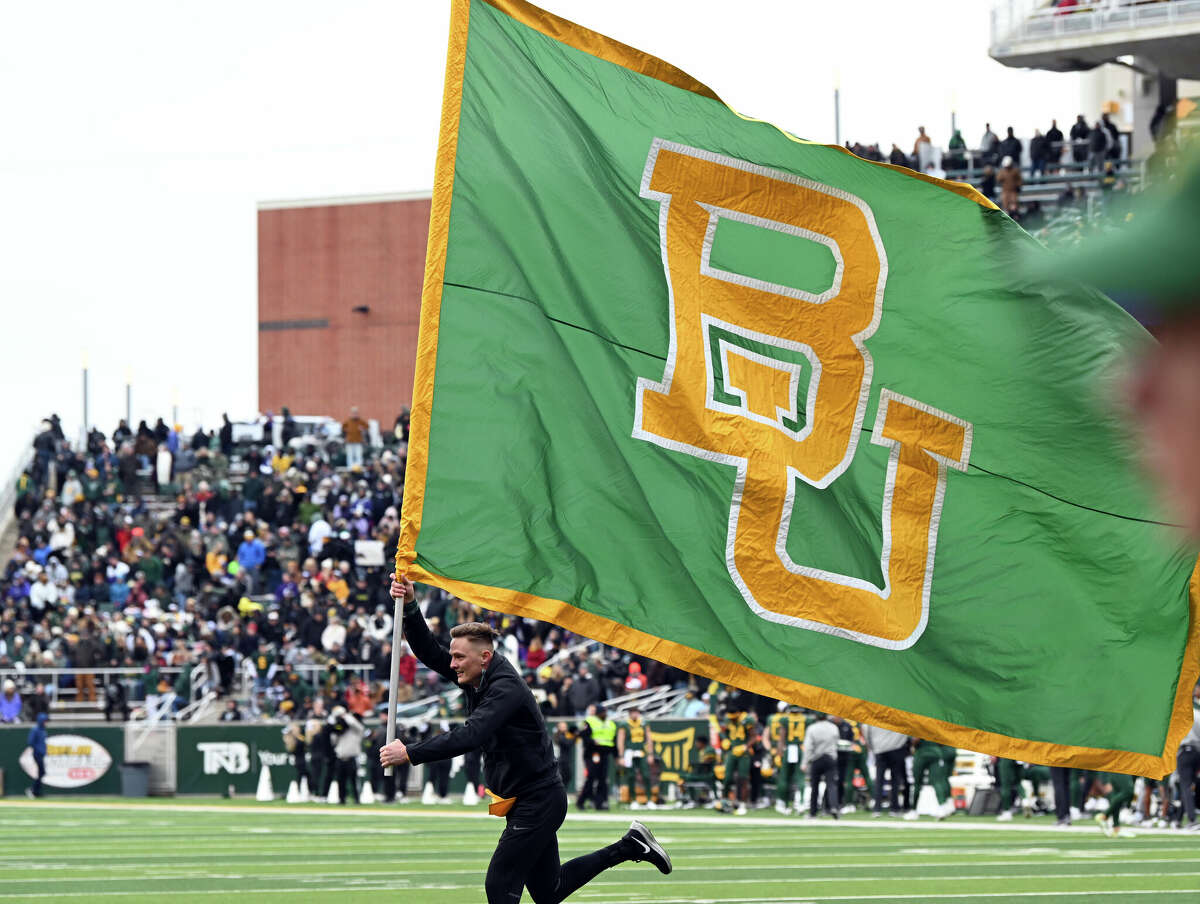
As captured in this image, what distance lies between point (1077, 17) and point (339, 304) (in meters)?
30.7

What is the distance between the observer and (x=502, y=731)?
888cm

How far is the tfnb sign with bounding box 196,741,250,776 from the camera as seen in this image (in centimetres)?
3444

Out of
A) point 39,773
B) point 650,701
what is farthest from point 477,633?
point 39,773

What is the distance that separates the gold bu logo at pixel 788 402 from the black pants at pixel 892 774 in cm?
1774

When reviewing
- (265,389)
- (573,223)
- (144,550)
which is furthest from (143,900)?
(265,389)

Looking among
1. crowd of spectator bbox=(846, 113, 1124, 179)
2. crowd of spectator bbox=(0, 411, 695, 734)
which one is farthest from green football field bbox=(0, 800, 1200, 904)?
crowd of spectator bbox=(846, 113, 1124, 179)

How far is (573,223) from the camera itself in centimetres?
925

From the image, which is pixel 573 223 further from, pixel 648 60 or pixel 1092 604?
pixel 1092 604

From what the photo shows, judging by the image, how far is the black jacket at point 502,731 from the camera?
8664 mm

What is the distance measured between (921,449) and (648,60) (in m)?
2.23

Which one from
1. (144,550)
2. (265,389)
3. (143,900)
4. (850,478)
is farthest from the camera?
(265,389)

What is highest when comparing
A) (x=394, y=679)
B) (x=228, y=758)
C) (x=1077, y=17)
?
(x=1077, y=17)

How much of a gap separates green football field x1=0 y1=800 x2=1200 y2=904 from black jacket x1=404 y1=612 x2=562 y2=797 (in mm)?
4705

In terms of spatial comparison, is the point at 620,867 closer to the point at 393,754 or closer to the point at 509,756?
the point at 509,756
